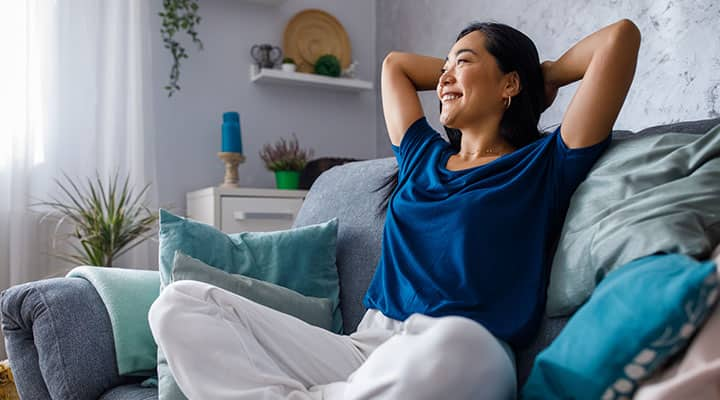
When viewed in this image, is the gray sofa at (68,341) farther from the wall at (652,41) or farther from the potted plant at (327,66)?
the potted plant at (327,66)

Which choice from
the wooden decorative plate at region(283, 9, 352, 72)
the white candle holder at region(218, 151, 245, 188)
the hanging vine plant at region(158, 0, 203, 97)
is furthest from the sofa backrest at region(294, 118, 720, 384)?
the wooden decorative plate at region(283, 9, 352, 72)

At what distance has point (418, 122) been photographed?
62.2 inches

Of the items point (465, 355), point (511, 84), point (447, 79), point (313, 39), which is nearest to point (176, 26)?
point (313, 39)

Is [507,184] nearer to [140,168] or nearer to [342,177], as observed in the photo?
[342,177]

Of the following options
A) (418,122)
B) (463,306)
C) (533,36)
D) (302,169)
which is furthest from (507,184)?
(302,169)

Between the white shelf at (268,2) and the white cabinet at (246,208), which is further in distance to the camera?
the white shelf at (268,2)

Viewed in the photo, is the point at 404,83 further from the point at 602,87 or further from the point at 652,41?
the point at 652,41

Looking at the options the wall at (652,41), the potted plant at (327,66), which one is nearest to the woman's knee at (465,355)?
the wall at (652,41)

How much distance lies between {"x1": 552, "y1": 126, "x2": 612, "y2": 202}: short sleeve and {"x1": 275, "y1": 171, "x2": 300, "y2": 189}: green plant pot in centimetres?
189

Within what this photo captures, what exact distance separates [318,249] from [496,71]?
62 cm

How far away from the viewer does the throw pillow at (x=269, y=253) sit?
1443 mm

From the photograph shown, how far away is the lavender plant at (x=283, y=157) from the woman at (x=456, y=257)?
1.41 meters

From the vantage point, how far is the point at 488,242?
121cm

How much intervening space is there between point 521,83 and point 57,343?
119 cm
